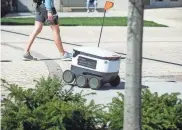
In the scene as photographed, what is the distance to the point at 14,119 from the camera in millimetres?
5125

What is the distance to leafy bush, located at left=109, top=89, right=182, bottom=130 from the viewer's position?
5195 millimetres

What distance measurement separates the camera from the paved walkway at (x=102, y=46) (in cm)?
899

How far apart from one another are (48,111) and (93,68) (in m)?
2.92

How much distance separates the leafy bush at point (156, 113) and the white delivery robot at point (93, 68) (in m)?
2.19

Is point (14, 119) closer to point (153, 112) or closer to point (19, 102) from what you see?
point (19, 102)

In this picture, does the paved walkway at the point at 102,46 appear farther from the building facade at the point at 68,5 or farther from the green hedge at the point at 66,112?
the building facade at the point at 68,5

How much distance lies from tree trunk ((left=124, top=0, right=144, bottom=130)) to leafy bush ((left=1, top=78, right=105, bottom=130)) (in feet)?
3.56

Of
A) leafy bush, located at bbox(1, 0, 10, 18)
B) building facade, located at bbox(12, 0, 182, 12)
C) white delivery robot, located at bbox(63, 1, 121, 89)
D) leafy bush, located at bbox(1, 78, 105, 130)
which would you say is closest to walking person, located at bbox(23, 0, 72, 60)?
white delivery robot, located at bbox(63, 1, 121, 89)

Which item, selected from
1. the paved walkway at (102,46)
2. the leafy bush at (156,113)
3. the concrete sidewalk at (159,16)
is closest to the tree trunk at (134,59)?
the leafy bush at (156,113)

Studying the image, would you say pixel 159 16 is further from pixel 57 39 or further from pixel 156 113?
pixel 156 113

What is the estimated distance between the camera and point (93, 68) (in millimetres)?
8031

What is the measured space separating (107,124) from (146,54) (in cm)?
735

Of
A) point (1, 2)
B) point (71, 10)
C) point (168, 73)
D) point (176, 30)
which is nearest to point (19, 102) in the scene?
point (168, 73)

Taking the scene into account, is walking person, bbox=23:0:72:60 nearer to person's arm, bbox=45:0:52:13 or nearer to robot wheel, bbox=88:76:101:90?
person's arm, bbox=45:0:52:13
